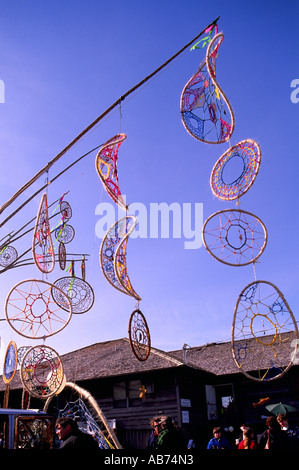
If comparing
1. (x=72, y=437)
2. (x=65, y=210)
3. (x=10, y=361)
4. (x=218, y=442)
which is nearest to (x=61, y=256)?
(x=65, y=210)

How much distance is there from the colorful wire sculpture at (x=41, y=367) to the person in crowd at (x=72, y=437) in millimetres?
5283

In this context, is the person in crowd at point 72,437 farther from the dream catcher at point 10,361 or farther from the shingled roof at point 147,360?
the shingled roof at point 147,360

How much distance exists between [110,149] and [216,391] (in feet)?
57.3

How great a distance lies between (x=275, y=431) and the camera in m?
6.57

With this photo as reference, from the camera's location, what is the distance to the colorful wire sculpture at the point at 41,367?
9750 millimetres

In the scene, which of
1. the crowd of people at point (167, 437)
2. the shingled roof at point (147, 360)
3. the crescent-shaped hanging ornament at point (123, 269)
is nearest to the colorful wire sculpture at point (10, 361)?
the crescent-shaped hanging ornament at point (123, 269)

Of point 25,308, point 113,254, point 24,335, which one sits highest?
point 113,254

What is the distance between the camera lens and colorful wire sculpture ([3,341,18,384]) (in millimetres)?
11790

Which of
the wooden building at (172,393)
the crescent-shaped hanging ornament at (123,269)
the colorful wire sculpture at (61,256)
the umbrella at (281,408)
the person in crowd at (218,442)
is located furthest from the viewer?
the wooden building at (172,393)

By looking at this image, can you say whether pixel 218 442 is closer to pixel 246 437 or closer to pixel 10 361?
pixel 246 437

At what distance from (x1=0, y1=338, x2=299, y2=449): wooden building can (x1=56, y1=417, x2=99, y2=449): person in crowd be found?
43.3 feet

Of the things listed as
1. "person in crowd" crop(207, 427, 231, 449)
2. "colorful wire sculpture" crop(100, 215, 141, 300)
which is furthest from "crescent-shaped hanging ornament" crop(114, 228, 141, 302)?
"person in crowd" crop(207, 427, 231, 449)
